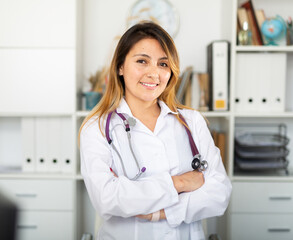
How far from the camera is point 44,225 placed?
243 cm

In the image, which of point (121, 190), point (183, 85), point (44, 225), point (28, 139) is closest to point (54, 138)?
point (28, 139)

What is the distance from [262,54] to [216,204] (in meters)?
1.33

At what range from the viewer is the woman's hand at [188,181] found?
1380mm

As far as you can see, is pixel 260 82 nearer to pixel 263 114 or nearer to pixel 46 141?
pixel 263 114

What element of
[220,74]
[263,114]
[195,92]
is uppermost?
[220,74]

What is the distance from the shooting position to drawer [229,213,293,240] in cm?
243

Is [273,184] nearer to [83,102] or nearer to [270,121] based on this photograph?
[270,121]

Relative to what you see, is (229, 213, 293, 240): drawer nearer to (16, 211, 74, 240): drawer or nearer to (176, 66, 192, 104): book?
(176, 66, 192, 104): book

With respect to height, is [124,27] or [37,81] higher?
[124,27]

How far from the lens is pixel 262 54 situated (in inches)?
95.0

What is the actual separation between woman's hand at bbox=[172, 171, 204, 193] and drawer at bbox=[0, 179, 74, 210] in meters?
1.17

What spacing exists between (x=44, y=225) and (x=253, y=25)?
185 centimetres

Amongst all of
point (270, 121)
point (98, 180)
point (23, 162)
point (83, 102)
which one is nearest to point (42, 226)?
point (23, 162)

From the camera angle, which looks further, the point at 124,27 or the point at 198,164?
the point at 124,27
